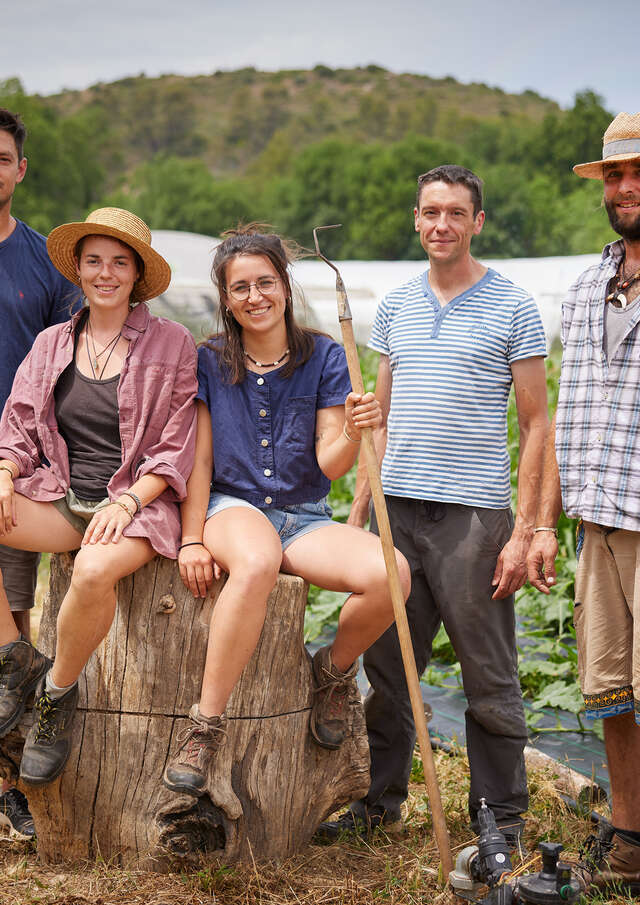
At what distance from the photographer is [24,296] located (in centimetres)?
327

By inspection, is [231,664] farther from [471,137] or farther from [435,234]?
[471,137]

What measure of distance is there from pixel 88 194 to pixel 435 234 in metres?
54.7

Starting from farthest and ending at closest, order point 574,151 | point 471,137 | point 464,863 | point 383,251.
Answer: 1. point 471,137
2. point 574,151
3. point 383,251
4. point 464,863

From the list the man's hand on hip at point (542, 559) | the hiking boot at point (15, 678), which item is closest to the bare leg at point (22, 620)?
the hiking boot at point (15, 678)

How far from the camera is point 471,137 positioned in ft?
173

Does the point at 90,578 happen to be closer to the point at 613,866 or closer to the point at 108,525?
the point at 108,525

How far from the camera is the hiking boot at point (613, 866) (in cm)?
285

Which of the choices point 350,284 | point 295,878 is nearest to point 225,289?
point 295,878

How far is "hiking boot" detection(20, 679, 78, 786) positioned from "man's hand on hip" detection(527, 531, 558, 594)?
1.39 m

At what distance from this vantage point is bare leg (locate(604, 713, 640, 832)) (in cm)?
287

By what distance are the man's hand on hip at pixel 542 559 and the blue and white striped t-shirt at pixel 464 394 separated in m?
0.19

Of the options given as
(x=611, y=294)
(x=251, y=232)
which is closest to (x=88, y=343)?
(x=251, y=232)

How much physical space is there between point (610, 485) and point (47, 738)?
5.82 ft

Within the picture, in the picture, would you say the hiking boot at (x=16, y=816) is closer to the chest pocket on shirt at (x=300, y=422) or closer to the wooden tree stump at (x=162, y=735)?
the wooden tree stump at (x=162, y=735)
